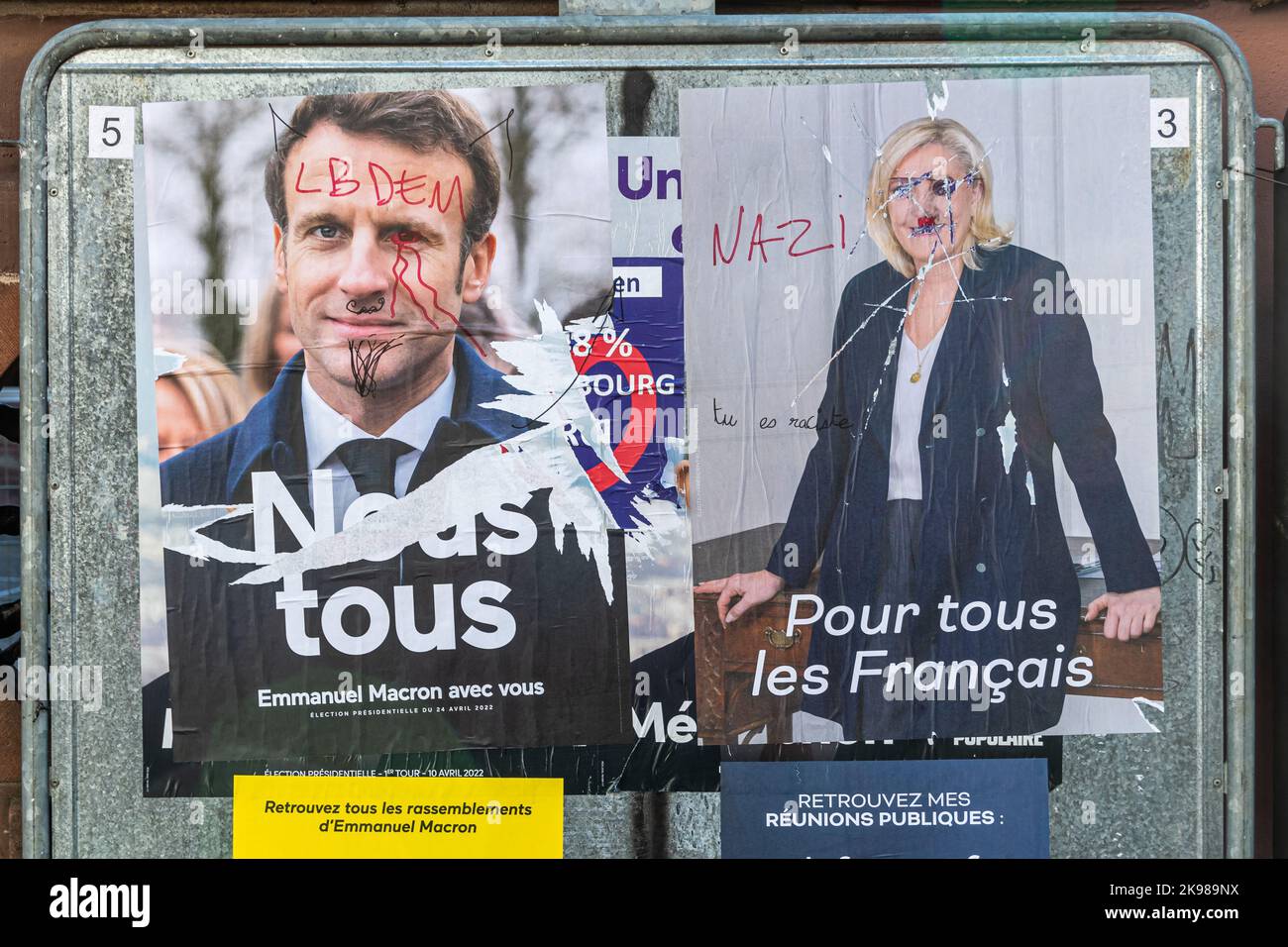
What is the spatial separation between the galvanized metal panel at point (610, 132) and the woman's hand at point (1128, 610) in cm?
6

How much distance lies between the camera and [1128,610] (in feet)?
8.04

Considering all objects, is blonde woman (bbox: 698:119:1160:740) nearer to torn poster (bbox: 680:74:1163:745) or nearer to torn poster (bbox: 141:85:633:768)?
torn poster (bbox: 680:74:1163:745)

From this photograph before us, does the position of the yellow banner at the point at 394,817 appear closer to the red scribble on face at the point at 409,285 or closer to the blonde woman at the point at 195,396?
the blonde woman at the point at 195,396

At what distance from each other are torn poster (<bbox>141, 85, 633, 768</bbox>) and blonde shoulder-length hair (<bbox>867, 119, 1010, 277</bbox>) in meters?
0.74

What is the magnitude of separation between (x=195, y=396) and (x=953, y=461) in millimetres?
2049

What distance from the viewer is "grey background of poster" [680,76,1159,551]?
243 centimetres

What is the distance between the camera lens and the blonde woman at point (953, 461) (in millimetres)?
2438

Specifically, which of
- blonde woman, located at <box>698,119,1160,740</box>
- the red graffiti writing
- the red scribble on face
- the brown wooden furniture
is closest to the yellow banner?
the brown wooden furniture

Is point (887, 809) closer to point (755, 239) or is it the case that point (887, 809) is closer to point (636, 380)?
point (636, 380)

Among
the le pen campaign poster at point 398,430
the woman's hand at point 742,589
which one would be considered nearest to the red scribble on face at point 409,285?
the le pen campaign poster at point 398,430

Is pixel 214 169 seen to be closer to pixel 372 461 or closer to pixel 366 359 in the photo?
pixel 366 359

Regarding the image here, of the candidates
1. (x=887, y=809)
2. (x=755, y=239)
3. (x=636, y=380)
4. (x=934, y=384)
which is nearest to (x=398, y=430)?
(x=636, y=380)

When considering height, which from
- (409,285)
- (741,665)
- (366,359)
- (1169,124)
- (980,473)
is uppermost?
(1169,124)

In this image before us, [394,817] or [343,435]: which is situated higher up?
[343,435]
